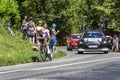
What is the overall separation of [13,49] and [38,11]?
39.3m

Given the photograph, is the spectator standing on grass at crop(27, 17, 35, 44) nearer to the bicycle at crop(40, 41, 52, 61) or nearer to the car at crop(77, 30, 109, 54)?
the car at crop(77, 30, 109, 54)

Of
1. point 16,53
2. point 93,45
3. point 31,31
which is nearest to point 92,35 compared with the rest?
point 93,45

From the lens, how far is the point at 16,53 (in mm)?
21922

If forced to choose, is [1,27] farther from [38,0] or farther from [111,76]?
[38,0]

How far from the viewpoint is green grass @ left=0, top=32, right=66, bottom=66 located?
66.5 feet

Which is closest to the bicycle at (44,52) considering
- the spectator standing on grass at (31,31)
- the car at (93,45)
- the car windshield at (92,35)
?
the spectator standing on grass at (31,31)

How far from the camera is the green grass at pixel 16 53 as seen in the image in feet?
66.5

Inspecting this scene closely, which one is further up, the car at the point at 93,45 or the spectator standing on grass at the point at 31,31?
the spectator standing on grass at the point at 31,31

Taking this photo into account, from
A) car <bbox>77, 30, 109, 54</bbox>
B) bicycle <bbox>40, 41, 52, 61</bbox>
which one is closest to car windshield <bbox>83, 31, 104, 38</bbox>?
→ car <bbox>77, 30, 109, 54</bbox>

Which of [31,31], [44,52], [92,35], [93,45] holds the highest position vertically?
[31,31]

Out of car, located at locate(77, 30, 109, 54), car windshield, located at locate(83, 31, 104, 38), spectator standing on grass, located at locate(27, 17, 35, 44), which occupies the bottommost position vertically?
car, located at locate(77, 30, 109, 54)

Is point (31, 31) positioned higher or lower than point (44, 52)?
higher

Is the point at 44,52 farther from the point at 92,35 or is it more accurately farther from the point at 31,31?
the point at 92,35

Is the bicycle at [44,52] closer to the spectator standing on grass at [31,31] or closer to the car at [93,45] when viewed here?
the spectator standing on grass at [31,31]
